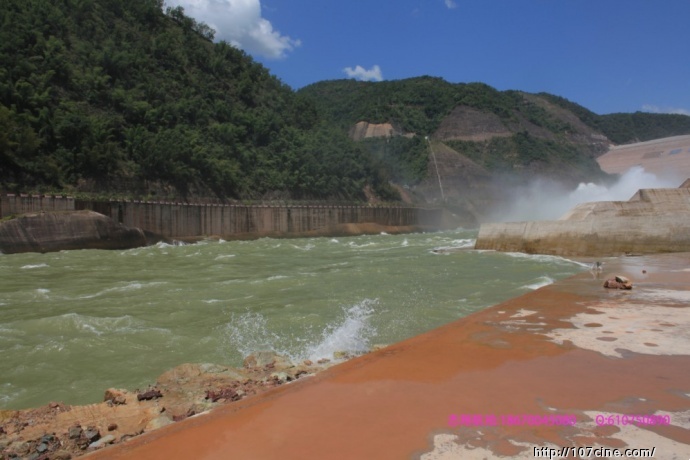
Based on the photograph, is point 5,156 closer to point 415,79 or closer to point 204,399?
point 204,399

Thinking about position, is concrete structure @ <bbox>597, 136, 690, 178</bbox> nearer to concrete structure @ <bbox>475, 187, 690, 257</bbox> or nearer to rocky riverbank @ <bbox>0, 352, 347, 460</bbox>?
concrete structure @ <bbox>475, 187, 690, 257</bbox>

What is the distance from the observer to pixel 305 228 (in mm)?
46750

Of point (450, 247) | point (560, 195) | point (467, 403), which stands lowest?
point (450, 247)

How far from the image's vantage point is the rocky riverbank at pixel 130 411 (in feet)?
10.7

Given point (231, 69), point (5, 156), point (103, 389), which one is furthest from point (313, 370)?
point (231, 69)

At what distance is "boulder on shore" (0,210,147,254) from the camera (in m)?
22.7

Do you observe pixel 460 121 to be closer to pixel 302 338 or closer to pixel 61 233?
pixel 61 233

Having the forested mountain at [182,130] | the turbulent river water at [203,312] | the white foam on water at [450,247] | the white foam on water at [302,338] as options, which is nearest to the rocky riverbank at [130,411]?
the turbulent river water at [203,312]

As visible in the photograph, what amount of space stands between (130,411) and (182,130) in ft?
170

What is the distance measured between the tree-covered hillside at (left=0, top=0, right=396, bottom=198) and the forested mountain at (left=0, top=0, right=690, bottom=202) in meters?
0.15

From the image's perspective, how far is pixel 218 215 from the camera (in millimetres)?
39000

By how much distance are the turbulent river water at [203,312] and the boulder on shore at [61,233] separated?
22.1 ft

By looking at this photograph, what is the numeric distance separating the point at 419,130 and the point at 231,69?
188 feet

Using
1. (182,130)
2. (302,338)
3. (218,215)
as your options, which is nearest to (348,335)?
(302,338)
